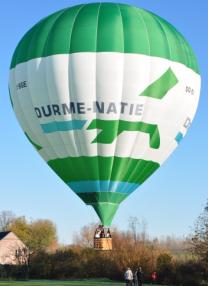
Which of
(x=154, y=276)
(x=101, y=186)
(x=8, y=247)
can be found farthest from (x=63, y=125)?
(x=8, y=247)

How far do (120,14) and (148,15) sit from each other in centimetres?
138

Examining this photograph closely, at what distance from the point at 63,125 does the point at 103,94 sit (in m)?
2.08

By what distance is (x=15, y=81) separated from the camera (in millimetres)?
27062

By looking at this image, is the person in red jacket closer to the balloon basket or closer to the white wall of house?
the balloon basket

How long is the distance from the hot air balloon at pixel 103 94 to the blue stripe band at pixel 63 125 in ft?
0.13

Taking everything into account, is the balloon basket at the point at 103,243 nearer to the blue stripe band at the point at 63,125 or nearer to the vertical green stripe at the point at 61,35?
the blue stripe band at the point at 63,125

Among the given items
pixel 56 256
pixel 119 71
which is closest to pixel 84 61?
pixel 119 71

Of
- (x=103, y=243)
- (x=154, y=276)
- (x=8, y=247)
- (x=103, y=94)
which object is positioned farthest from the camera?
(x=8, y=247)

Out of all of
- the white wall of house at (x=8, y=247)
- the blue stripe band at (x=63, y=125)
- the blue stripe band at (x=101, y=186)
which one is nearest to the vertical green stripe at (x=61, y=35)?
the blue stripe band at (x=63, y=125)

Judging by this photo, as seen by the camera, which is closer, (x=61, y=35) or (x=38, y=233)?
(x=61, y=35)

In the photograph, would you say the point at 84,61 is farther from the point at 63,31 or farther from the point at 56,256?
the point at 56,256

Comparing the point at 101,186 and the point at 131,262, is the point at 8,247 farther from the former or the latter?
the point at 101,186

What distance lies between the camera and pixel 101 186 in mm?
25375

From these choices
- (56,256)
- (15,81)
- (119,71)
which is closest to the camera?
(119,71)
